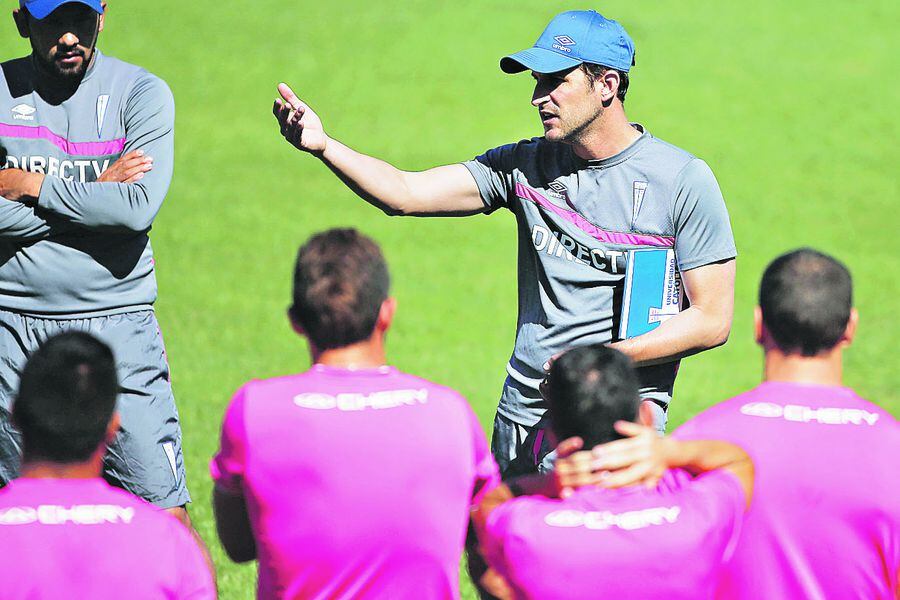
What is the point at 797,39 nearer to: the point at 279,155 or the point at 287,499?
the point at 279,155

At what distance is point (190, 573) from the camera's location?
11.5 ft

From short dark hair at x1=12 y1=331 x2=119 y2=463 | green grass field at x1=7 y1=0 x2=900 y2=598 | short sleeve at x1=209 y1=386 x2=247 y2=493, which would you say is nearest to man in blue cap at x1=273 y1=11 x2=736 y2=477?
short sleeve at x1=209 y1=386 x2=247 y2=493

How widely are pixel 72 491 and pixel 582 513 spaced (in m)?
1.38

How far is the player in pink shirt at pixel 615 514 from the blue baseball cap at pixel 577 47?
1907 mm

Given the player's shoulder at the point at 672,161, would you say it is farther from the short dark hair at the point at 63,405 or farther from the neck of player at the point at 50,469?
the neck of player at the point at 50,469

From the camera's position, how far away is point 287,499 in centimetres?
372

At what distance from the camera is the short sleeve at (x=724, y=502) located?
365 cm

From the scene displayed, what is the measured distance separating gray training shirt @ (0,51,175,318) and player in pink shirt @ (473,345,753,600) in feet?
8.91

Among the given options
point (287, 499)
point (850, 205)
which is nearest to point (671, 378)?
point (287, 499)

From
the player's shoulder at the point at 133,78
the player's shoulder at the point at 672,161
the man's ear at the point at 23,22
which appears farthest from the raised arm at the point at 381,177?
the man's ear at the point at 23,22

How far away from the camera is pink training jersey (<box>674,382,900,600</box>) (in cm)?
369

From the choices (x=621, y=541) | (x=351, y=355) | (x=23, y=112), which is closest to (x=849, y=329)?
(x=621, y=541)

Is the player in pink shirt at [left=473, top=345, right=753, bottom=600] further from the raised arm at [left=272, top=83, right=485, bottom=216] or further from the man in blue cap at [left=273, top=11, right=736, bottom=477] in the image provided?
the raised arm at [left=272, top=83, right=485, bottom=216]

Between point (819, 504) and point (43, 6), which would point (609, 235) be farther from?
point (43, 6)
